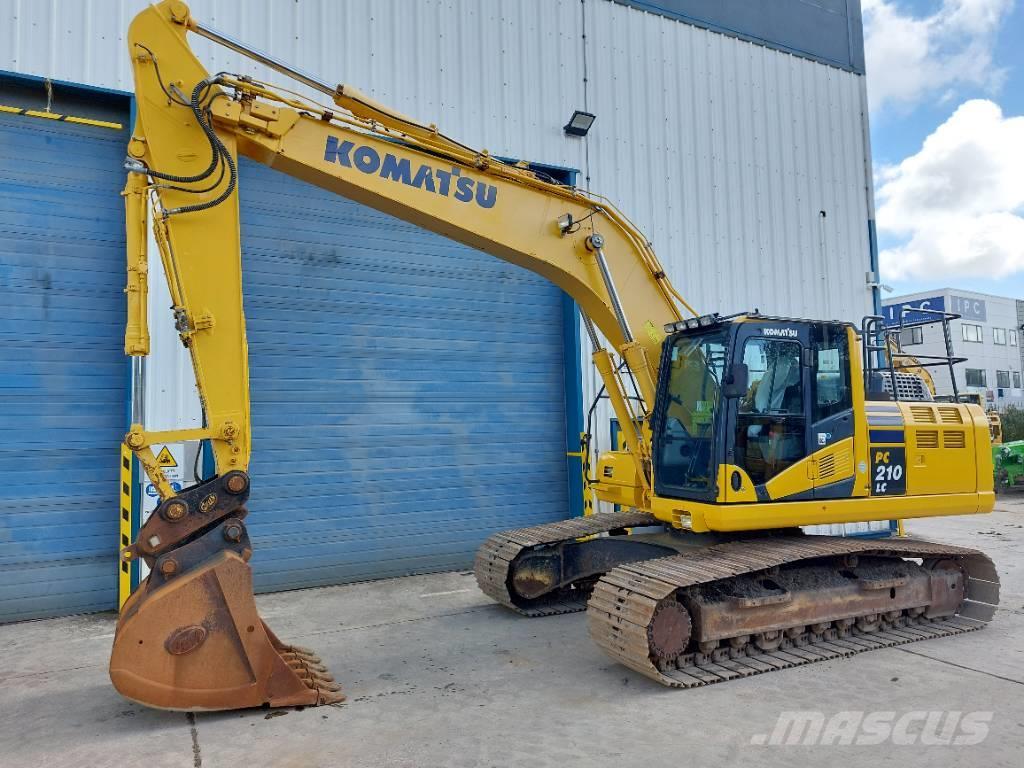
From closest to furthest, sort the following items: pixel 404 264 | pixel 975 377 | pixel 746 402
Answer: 1. pixel 746 402
2. pixel 404 264
3. pixel 975 377

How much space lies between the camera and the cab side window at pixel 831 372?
20.3 ft

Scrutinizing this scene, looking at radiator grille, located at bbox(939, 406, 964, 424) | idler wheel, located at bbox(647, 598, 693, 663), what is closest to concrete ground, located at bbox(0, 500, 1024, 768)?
idler wheel, located at bbox(647, 598, 693, 663)

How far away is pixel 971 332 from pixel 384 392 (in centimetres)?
4302

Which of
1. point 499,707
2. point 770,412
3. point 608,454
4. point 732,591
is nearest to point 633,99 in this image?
point 608,454

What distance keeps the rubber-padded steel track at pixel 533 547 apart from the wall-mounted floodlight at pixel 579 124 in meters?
5.55

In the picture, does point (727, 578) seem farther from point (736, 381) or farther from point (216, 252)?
point (216, 252)

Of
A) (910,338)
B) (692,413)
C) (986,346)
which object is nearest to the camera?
(692,413)

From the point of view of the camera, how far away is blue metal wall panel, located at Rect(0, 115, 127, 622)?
748 centimetres

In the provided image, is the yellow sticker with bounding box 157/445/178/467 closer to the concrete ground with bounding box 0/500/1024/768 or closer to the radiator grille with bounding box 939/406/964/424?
the concrete ground with bounding box 0/500/1024/768

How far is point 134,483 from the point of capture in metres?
7.70

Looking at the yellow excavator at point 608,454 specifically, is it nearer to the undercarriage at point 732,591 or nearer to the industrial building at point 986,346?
the undercarriage at point 732,591

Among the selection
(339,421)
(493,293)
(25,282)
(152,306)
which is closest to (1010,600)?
(493,293)

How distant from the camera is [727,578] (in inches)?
217

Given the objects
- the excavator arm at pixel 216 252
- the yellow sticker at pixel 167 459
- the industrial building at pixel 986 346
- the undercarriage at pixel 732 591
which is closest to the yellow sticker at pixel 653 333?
the excavator arm at pixel 216 252
